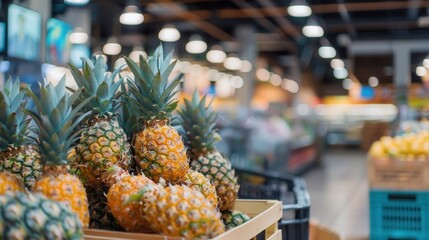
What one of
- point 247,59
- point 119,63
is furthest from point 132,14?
point 247,59

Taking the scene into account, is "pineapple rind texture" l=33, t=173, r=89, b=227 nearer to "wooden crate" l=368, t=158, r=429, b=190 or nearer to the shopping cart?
the shopping cart

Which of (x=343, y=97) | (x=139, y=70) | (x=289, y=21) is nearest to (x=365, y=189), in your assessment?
(x=289, y=21)

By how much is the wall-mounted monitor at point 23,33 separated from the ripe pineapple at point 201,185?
520cm

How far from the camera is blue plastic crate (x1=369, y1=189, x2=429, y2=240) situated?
563 cm

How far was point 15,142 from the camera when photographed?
88.6 inches

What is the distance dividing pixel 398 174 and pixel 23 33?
4532mm

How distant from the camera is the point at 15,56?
715 centimetres

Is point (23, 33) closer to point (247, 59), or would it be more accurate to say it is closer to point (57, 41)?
point (57, 41)

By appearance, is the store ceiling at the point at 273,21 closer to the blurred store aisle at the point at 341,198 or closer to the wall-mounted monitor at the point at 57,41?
the wall-mounted monitor at the point at 57,41

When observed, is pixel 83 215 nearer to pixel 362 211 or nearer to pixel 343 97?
pixel 362 211

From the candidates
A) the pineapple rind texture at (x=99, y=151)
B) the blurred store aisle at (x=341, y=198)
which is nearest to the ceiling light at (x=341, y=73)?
the blurred store aisle at (x=341, y=198)

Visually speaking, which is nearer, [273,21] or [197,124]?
[197,124]

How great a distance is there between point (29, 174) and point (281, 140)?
35.1 ft

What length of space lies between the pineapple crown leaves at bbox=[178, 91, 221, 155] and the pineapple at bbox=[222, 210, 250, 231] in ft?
1.44
